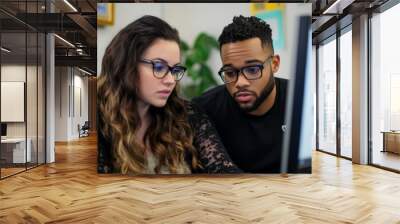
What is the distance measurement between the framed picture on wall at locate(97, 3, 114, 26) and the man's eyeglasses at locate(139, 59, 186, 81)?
3.18ft

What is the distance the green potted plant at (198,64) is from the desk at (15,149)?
3381mm

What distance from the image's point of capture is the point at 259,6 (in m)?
6.62

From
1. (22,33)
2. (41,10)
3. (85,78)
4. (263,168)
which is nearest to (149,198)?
(263,168)

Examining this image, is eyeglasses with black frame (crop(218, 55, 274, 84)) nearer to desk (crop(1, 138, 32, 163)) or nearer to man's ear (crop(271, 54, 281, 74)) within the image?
man's ear (crop(271, 54, 281, 74))

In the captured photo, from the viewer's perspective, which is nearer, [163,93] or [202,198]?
[202,198]

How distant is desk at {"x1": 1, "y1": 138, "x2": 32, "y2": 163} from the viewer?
23.1ft

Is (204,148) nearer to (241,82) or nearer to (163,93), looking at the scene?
(163,93)

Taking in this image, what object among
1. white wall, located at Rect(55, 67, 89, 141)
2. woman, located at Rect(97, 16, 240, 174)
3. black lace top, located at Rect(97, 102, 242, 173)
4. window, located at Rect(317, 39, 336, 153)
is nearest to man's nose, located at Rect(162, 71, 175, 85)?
woman, located at Rect(97, 16, 240, 174)

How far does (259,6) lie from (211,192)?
322 cm

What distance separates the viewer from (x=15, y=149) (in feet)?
24.4

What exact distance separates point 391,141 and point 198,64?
4.19m

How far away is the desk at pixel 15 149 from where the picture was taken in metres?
7.04

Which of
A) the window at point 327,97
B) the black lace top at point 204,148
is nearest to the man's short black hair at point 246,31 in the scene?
the black lace top at point 204,148

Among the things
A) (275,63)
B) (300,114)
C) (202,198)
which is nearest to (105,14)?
(275,63)
